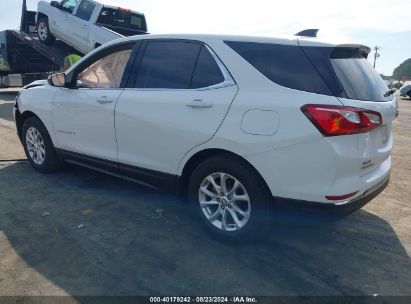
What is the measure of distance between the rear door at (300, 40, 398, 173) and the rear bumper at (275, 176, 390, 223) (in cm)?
29

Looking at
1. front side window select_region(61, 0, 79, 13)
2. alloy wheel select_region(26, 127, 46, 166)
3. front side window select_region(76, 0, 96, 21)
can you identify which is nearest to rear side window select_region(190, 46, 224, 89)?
alloy wheel select_region(26, 127, 46, 166)

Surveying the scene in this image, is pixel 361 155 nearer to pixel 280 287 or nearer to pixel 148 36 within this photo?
pixel 280 287

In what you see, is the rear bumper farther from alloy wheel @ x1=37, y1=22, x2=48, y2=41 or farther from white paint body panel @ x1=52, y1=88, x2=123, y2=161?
alloy wheel @ x1=37, y1=22, x2=48, y2=41


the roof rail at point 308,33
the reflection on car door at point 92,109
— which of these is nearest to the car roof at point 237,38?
the roof rail at point 308,33

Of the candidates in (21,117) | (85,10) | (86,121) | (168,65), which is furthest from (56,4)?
(168,65)

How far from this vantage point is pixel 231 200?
3367 mm

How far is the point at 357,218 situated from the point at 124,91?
282cm

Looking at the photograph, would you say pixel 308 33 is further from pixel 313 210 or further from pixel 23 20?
pixel 23 20

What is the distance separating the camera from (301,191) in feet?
9.73

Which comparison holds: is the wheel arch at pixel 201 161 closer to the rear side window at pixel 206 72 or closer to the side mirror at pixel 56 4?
the rear side window at pixel 206 72

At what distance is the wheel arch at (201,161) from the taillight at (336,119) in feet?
2.11

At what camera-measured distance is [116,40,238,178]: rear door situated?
333 centimetres

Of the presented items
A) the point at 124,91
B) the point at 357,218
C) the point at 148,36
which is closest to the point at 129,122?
the point at 124,91

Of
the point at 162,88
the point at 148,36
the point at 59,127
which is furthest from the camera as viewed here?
the point at 59,127
